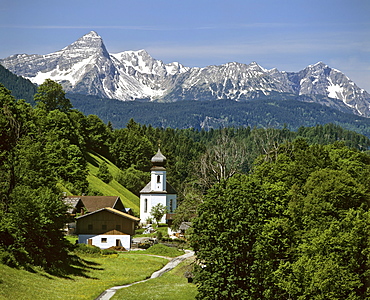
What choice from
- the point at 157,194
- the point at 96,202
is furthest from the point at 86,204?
the point at 157,194

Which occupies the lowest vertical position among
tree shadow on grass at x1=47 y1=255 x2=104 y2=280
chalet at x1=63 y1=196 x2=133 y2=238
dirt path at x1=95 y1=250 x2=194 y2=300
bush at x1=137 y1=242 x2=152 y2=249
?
dirt path at x1=95 y1=250 x2=194 y2=300

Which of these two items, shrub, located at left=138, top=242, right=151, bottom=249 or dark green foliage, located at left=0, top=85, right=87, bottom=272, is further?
shrub, located at left=138, top=242, right=151, bottom=249

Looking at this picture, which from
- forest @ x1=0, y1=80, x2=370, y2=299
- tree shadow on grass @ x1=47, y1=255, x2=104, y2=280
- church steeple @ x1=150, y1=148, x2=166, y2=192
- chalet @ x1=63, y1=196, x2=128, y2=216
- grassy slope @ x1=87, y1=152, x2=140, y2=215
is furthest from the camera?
church steeple @ x1=150, y1=148, x2=166, y2=192

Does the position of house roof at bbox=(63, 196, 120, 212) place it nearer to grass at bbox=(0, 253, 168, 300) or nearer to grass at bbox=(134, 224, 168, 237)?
grass at bbox=(134, 224, 168, 237)

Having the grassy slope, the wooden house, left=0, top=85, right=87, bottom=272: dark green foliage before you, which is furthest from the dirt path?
the grassy slope

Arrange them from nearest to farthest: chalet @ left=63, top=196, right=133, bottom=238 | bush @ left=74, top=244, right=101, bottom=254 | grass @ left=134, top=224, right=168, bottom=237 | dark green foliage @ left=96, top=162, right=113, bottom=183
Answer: bush @ left=74, top=244, right=101, bottom=254
chalet @ left=63, top=196, right=133, bottom=238
grass @ left=134, top=224, right=168, bottom=237
dark green foliage @ left=96, top=162, right=113, bottom=183

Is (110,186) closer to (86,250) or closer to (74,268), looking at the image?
(86,250)

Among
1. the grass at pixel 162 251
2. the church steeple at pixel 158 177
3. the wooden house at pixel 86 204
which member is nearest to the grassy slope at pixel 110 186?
the church steeple at pixel 158 177

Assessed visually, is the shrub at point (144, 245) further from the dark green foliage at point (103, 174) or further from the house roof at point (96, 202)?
→ the dark green foliage at point (103, 174)

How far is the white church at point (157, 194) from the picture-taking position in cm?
11569

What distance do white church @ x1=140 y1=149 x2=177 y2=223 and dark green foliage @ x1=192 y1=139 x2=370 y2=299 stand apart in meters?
73.4

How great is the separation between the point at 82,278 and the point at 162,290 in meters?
8.23

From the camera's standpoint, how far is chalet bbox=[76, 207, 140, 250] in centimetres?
7950

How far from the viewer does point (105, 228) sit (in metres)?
80.3
